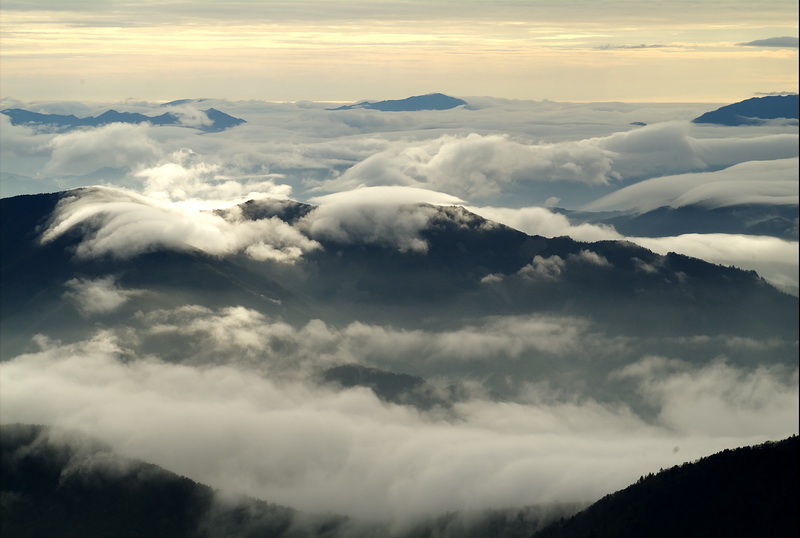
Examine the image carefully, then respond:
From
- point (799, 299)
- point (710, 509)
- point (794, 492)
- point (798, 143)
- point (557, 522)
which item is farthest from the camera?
point (557, 522)

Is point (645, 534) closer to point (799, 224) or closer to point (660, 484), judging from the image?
point (660, 484)

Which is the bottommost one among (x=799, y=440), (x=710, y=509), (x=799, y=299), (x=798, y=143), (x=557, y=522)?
(x=557, y=522)

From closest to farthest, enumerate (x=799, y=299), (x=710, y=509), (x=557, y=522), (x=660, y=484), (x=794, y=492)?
1. (x=799, y=299)
2. (x=794, y=492)
3. (x=710, y=509)
4. (x=660, y=484)
5. (x=557, y=522)

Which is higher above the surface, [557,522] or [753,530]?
[753,530]

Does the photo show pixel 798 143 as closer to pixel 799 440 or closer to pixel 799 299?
pixel 799 299

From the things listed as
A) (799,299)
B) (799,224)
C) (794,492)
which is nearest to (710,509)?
(794,492)

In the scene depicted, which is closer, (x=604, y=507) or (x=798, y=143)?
(x=798, y=143)
